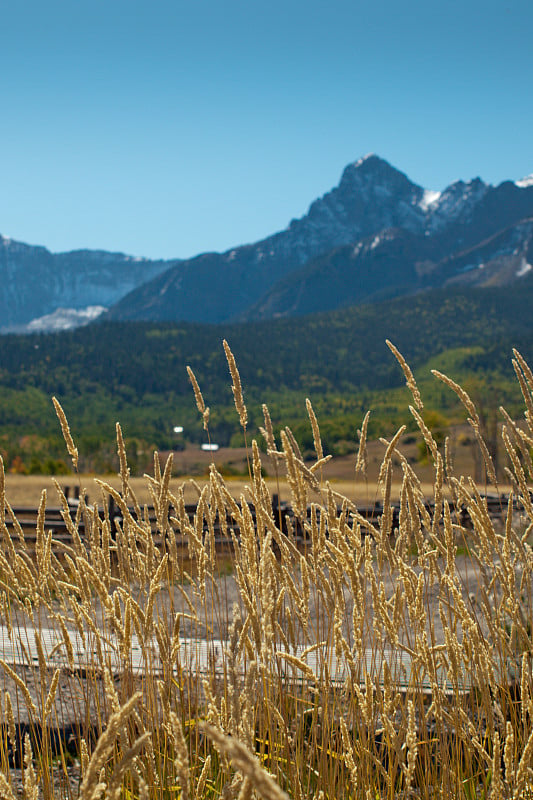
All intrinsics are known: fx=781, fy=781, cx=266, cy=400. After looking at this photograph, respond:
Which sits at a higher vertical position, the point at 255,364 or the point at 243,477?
the point at 255,364

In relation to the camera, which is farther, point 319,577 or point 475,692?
point 475,692

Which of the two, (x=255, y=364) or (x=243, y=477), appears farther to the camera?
(x=255, y=364)

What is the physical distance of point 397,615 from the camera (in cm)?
167

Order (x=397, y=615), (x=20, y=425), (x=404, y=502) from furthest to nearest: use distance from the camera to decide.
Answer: (x=20, y=425) < (x=404, y=502) < (x=397, y=615)

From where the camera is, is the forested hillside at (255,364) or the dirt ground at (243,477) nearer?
the dirt ground at (243,477)

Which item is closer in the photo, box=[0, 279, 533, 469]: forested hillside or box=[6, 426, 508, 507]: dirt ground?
box=[6, 426, 508, 507]: dirt ground

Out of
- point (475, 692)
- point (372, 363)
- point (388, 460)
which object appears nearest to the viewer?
point (388, 460)

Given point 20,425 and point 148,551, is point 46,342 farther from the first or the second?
point 148,551

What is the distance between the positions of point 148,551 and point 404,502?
78cm

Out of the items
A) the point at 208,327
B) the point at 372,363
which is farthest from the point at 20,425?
the point at 372,363

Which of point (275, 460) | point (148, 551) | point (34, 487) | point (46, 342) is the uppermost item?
point (46, 342)

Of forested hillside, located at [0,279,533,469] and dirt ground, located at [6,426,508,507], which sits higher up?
forested hillside, located at [0,279,533,469]

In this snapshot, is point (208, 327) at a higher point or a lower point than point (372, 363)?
higher

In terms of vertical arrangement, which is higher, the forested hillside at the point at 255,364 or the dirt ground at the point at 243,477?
the forested hillside at the point at 255,364
